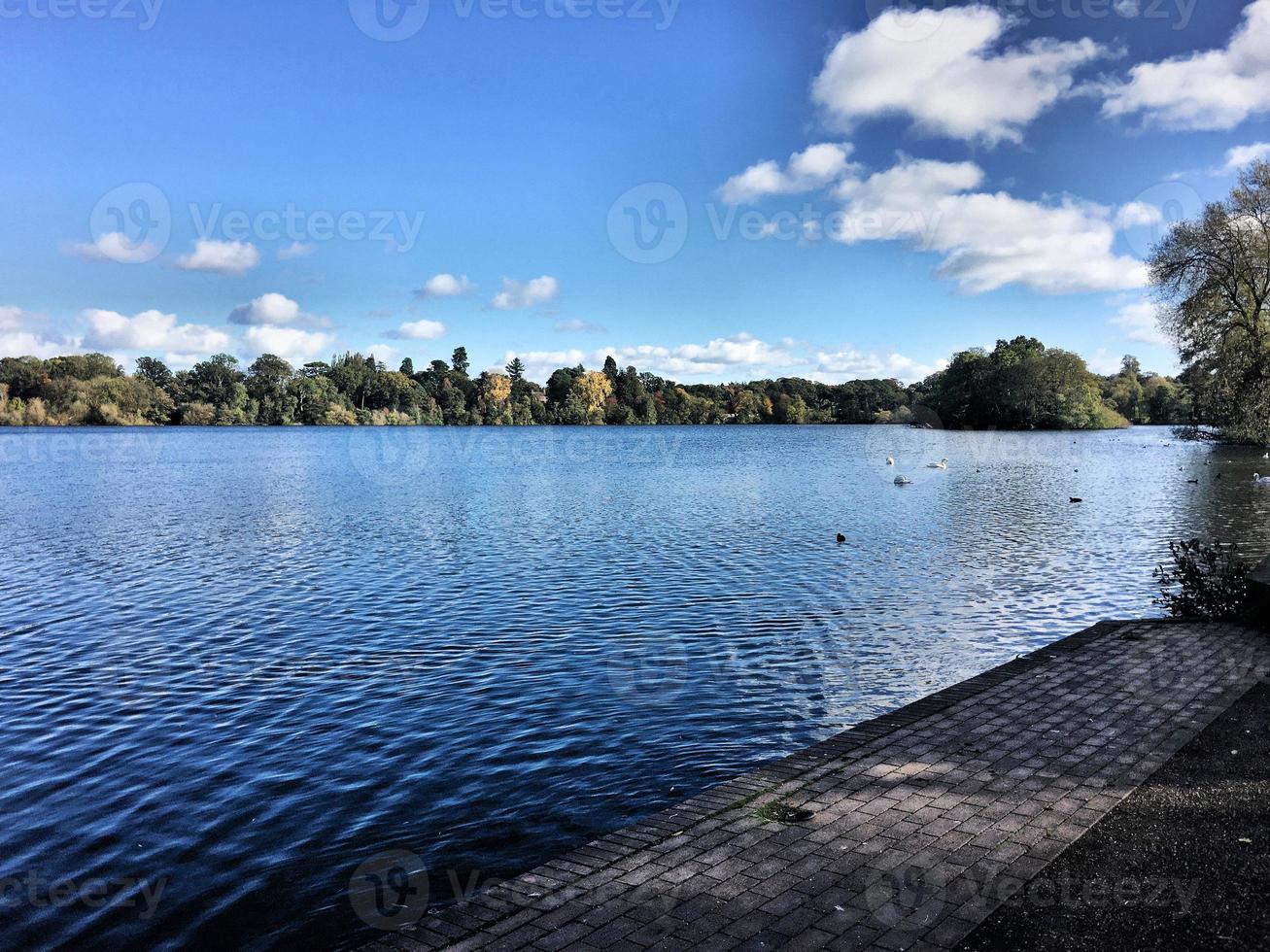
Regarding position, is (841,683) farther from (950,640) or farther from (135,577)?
(135,577)

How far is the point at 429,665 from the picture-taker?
487 inches

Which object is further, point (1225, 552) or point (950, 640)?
point (1225, 552)

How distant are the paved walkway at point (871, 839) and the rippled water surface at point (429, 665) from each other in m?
1.31

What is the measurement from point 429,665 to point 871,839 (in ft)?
26.8

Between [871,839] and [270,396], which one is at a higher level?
[270,396]

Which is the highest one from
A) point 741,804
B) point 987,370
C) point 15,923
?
point 987,370

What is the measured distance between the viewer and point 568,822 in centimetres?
737

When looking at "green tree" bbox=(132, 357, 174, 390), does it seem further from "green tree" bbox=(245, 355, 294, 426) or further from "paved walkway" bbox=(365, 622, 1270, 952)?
"paved walkway" bbox=(365, 622, 1270, 952)

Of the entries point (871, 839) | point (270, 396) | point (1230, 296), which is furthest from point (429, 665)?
point (270, 396)

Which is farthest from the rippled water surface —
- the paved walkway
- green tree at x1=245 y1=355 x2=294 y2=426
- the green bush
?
green tree at x1=245 y1=355 x2=294 y2=426

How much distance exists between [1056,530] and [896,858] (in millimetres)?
23800

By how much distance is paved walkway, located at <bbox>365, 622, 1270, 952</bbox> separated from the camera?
469 centimetres

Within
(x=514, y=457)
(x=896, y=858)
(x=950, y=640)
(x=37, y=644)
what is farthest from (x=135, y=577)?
(x=514, y=457)

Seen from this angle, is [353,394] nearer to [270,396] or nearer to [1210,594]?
[270,396]
